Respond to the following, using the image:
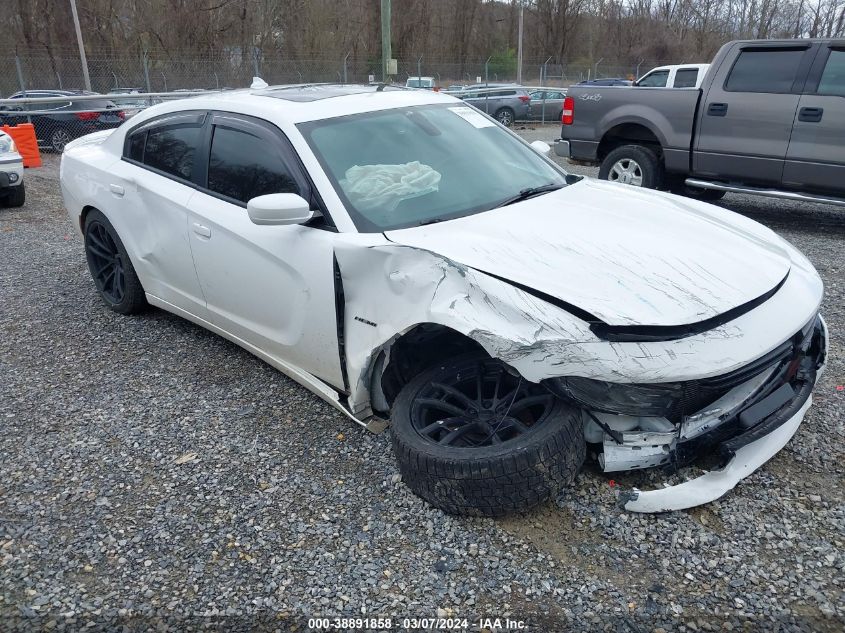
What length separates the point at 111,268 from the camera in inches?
195

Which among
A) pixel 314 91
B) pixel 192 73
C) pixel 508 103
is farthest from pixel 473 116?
pixel 192 73

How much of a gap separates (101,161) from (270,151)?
193cm

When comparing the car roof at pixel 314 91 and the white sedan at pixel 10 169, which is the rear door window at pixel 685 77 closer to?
the car roof at pixel 314 91

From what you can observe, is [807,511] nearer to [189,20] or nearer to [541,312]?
[541,312]

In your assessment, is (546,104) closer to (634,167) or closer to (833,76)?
(634,167)

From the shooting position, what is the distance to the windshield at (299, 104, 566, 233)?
3.13 m

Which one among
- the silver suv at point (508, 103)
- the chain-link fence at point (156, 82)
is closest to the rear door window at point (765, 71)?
the chain-link fence at point (156, 82)

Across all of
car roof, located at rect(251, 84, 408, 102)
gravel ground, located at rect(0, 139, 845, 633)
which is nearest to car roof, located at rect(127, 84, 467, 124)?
car roof, located at rect(251, 84, 408, 102)

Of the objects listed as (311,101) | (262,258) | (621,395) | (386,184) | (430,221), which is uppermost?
(311,101)

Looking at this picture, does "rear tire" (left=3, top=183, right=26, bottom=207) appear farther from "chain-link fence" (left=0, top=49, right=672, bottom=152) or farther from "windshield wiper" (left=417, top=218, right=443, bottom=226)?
"windshield wiper" (left=417, top=218, right=443, bottom=226)

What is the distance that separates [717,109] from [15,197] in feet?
29.1

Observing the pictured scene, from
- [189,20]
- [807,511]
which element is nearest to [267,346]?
[807,511]

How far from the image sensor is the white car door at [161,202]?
3.93 metres

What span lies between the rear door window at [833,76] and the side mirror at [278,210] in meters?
6.06
